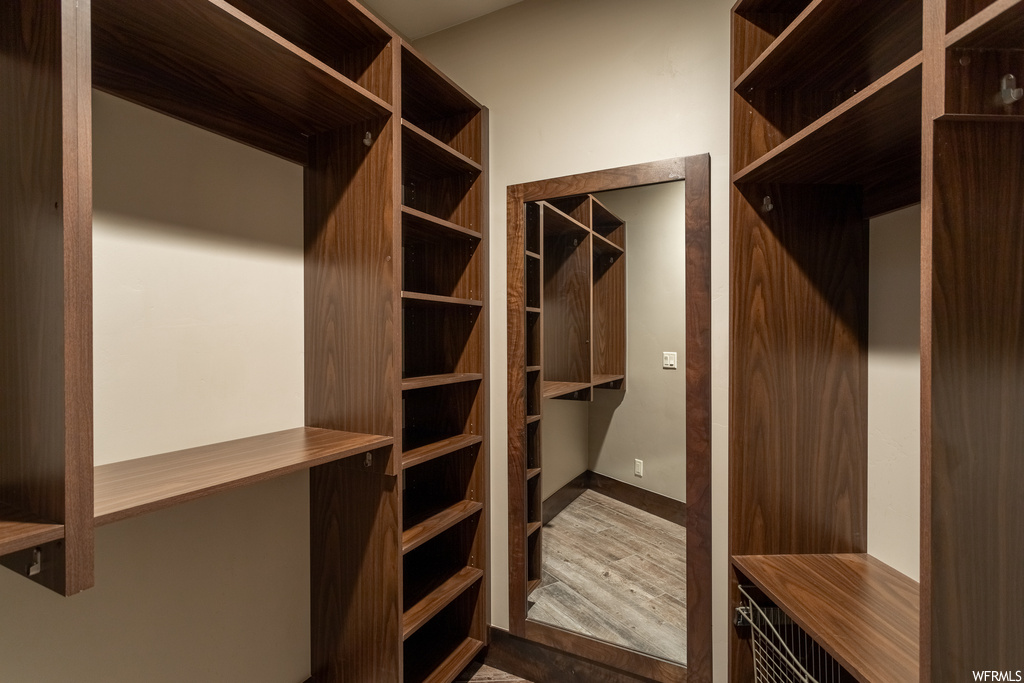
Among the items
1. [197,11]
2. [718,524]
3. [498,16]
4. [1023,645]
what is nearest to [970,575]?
[1023,645]

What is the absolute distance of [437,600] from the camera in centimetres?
163

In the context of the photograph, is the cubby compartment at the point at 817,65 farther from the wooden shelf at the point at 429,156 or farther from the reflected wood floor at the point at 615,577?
the reflected wood floor at the point at 615,577

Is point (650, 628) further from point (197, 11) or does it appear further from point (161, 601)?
point (197, 11)

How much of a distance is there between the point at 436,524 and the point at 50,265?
4.18 ft

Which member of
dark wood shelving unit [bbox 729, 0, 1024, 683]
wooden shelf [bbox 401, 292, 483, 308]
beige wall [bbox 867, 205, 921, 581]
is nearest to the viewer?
dark wood shelving unit [bbox 729, 0, 1024, 683]

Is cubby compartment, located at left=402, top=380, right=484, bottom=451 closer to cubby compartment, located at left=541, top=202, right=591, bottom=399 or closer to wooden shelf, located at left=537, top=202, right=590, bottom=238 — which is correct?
cubby compartment, located at left=541, top=202, right=591, bottom=399

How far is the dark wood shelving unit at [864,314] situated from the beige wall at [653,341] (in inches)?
8.3

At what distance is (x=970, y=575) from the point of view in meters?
0.77

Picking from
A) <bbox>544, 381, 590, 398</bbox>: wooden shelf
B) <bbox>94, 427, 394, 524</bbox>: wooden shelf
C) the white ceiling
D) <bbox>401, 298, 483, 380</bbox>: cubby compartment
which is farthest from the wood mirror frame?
<bbox>94, 427, 394, 524</bbox>: wooden shelf

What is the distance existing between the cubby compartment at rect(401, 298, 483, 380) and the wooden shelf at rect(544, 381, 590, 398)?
28 centimetres

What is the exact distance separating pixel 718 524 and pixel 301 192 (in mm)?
1769

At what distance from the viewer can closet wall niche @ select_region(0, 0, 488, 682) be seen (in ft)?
2.35

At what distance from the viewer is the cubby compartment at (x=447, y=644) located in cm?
166

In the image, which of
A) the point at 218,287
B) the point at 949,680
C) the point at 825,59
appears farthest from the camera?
the point at 218,287
